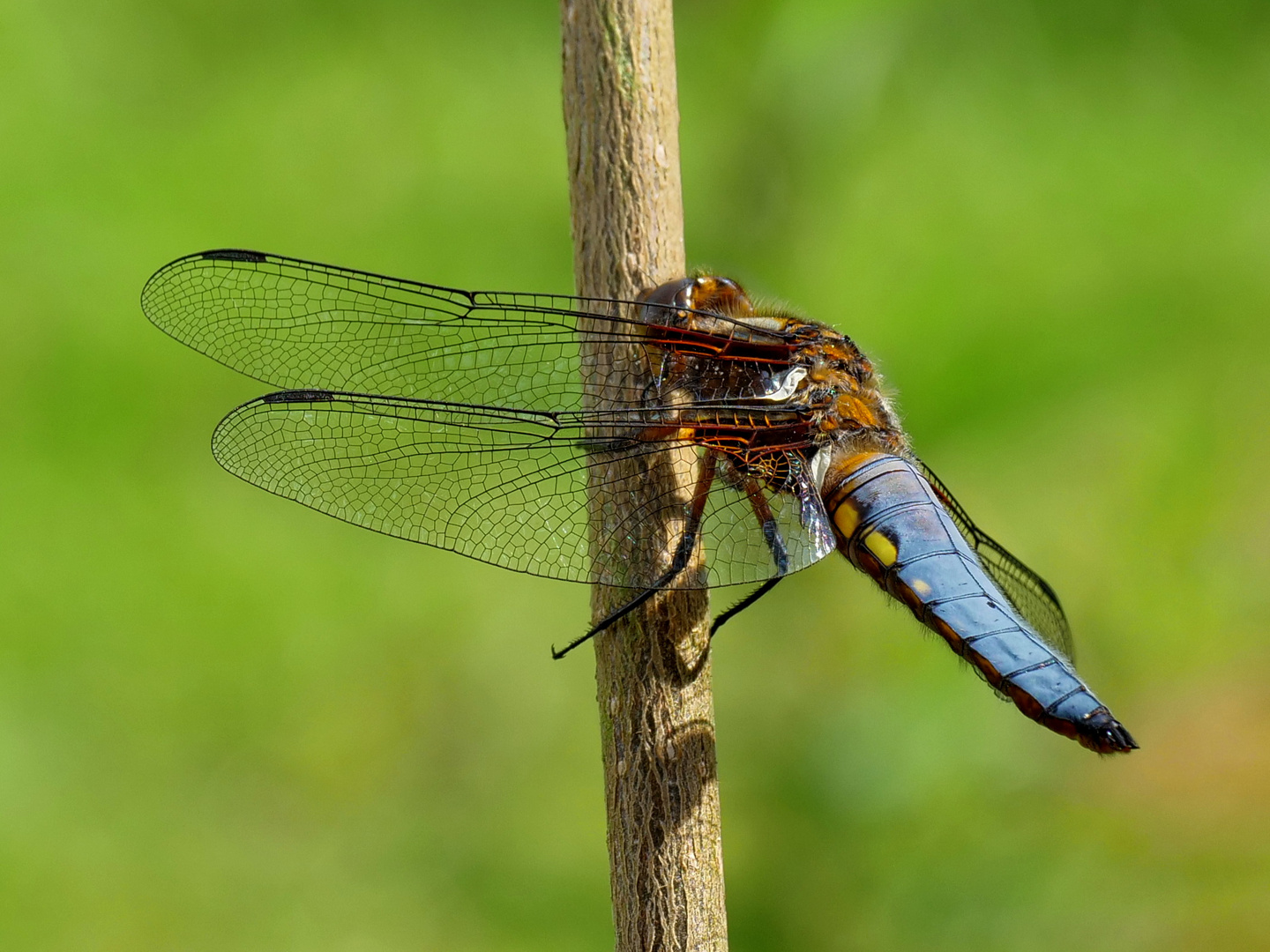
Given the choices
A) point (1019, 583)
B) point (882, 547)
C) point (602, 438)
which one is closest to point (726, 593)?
point (1019, 583)

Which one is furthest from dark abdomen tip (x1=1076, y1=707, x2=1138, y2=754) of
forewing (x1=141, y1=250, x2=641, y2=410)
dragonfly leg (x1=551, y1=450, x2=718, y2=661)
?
forewing (x1=141, y1=250, x2=641, y2=410)

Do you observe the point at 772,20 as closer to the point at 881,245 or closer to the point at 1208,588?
the point at 881,245

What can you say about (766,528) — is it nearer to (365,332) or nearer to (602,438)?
(602,438)

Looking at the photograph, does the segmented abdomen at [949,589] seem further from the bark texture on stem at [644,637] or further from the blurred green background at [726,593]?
the blurred green background at [726,593]

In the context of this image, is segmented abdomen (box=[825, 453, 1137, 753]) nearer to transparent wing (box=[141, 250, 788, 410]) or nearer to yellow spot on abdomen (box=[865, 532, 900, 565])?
yellow spot on abdomen (box=[865, 532, 900, 565])

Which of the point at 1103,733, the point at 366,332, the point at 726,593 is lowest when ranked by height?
the point at 1103,733

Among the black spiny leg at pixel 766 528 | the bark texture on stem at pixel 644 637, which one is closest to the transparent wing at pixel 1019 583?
→ the black spiny leg at pixel 766 528
